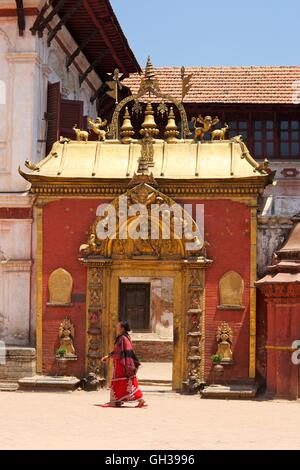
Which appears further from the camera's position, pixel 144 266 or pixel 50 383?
pixel 144 266

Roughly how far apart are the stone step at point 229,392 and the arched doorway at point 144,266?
24.3 inches

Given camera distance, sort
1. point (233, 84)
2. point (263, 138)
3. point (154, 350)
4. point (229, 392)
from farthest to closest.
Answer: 1. point (233, 84)
2. point (263, 138)
3. point (154, 350)
4. point (229, 392)

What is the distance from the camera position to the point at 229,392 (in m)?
17.8

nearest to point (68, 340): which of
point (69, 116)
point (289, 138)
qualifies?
point (69, 116)

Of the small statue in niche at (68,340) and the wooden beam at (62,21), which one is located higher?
the wooden beam at (62,21)

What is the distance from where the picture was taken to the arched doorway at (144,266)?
1867 centimetres

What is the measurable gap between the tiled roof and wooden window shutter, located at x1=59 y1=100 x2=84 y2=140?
783 centimetres

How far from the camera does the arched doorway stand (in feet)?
61.3

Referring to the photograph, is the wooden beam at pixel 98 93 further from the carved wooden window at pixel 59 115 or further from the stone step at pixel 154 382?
the stone step at pixel 154 382

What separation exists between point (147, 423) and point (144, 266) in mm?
5506

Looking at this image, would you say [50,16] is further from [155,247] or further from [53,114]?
[155,247]

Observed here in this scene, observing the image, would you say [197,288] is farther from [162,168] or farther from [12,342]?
[12,342]

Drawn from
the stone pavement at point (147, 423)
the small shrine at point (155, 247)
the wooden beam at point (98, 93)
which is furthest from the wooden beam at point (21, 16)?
the stone pavement at point (147, 423)

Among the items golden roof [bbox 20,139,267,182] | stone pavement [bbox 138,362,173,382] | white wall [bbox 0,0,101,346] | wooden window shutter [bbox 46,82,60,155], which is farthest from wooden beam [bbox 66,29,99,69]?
stone pavement [bbox 138,362,173,382]
